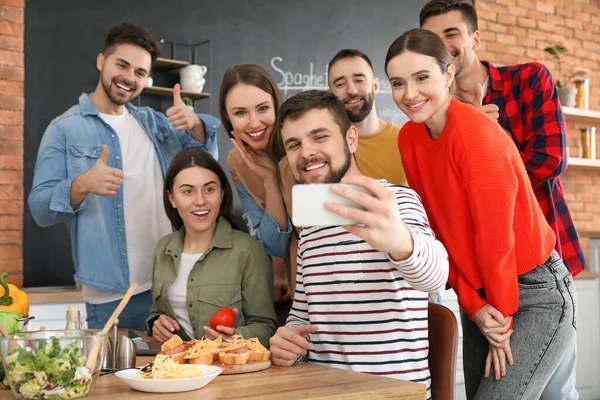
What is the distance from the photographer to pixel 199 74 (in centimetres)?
460

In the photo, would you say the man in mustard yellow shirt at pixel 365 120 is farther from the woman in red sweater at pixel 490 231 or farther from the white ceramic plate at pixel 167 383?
the white ceramic plate at pixel 167 383

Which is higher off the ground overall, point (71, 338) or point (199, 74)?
point (199, 74)

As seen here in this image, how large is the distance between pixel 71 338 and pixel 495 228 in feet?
3.16

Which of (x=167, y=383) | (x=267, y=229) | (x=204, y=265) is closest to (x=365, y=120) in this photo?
(x=267, y=229)

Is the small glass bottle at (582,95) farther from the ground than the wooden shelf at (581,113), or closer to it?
farther from the ground

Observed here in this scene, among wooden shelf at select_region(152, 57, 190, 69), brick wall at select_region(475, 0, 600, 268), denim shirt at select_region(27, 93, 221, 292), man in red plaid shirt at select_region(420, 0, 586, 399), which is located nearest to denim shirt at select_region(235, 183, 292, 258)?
denim shirt at select_region(27, 93, 221, 292)

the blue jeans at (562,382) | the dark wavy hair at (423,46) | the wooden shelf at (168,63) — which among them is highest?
the wooden shelf at (168,63)

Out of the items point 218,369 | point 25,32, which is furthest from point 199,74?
point 218,369

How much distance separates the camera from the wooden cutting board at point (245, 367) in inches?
55.2

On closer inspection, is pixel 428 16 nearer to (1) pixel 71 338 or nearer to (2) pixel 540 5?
(1) pixel 71 338

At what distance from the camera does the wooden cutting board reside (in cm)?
140

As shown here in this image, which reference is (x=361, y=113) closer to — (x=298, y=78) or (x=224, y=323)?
(x=224, y=323)

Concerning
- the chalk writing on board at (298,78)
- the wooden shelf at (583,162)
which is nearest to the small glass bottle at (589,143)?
the wooden shelf at (583,162)

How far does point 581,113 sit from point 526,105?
15.7 feet
